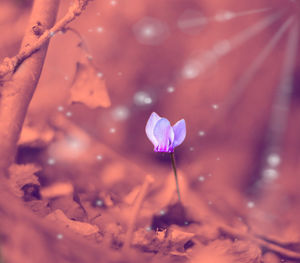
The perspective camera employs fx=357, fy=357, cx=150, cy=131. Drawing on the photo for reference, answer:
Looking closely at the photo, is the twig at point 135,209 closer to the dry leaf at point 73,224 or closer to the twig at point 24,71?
the dry leaf at point 73,224

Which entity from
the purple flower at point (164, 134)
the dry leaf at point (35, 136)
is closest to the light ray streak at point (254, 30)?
the purple flower at point (164, 134)

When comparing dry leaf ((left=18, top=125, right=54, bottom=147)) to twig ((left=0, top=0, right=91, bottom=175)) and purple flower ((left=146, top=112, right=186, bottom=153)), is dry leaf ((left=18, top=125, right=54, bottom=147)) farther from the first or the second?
purple flower ((left=146, top=112, right=186, bottom=153))

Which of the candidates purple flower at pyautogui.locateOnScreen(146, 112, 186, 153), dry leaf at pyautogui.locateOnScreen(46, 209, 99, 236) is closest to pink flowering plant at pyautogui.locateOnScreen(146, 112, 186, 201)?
purple flower at pyautogui.locateOnScreen(146, 112, 186, 153)

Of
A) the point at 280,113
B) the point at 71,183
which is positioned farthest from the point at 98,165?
the point at 280,113

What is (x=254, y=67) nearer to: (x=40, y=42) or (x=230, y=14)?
(x=230, y=14)

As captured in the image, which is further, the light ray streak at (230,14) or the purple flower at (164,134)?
the light ray streak at (230,14)

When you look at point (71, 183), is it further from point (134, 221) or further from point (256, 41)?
point (256, 41)
